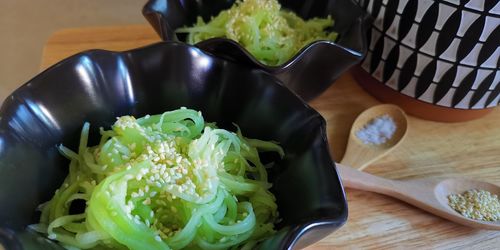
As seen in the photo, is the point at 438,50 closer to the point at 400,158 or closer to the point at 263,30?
the point at 400,158

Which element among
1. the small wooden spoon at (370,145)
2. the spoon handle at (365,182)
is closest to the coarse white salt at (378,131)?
the small wooden spoon at (370,145)

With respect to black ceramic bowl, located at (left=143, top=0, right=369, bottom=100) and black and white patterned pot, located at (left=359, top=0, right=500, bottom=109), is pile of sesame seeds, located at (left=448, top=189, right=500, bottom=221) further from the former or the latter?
black ceramic bowl, located at (left=143, top=0, right=369, bottom=100)

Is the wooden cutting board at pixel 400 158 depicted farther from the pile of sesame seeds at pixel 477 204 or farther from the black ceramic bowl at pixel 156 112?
the black ceramic bowl at pixel 156 112

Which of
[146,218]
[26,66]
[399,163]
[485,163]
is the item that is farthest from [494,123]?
[26,66]

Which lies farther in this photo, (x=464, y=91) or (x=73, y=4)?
(x=73, y=4)

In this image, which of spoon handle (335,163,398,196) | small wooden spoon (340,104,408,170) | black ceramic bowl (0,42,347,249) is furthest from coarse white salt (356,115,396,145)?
black ceramic bowl (0,42,347,249)

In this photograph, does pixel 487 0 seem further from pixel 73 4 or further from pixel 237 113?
pixel 73 4
